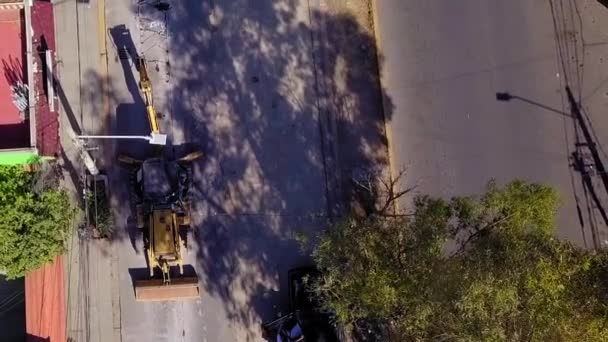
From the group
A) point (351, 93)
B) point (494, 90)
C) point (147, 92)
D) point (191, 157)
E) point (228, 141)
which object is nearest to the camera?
point (147, 92)

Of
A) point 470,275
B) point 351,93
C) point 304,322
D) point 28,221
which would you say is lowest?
point 304,322

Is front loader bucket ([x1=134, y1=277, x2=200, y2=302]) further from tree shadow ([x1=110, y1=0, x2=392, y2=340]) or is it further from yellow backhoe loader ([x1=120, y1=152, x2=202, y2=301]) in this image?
tree shadow ([x1=110, y1=0, x2=392, y2=340])

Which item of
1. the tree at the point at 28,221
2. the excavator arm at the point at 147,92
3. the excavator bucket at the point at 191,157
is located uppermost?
the excavator arm at the point at 147,92

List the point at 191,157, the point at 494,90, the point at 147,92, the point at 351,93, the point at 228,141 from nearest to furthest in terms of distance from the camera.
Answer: the point at 147,92 → the point at 191,157 → the point at 228,141 → the point at 351,93 → the point at 494,90

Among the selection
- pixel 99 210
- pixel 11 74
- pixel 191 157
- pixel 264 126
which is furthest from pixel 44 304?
pixel 264 126

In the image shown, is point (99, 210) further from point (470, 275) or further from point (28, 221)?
point (470, 275)

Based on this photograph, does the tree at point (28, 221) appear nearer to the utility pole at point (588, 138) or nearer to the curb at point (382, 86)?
the curb at point (382, 86)


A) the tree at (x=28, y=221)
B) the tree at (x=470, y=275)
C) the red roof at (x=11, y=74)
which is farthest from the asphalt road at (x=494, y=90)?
the red roof at (x=11, y=74)
